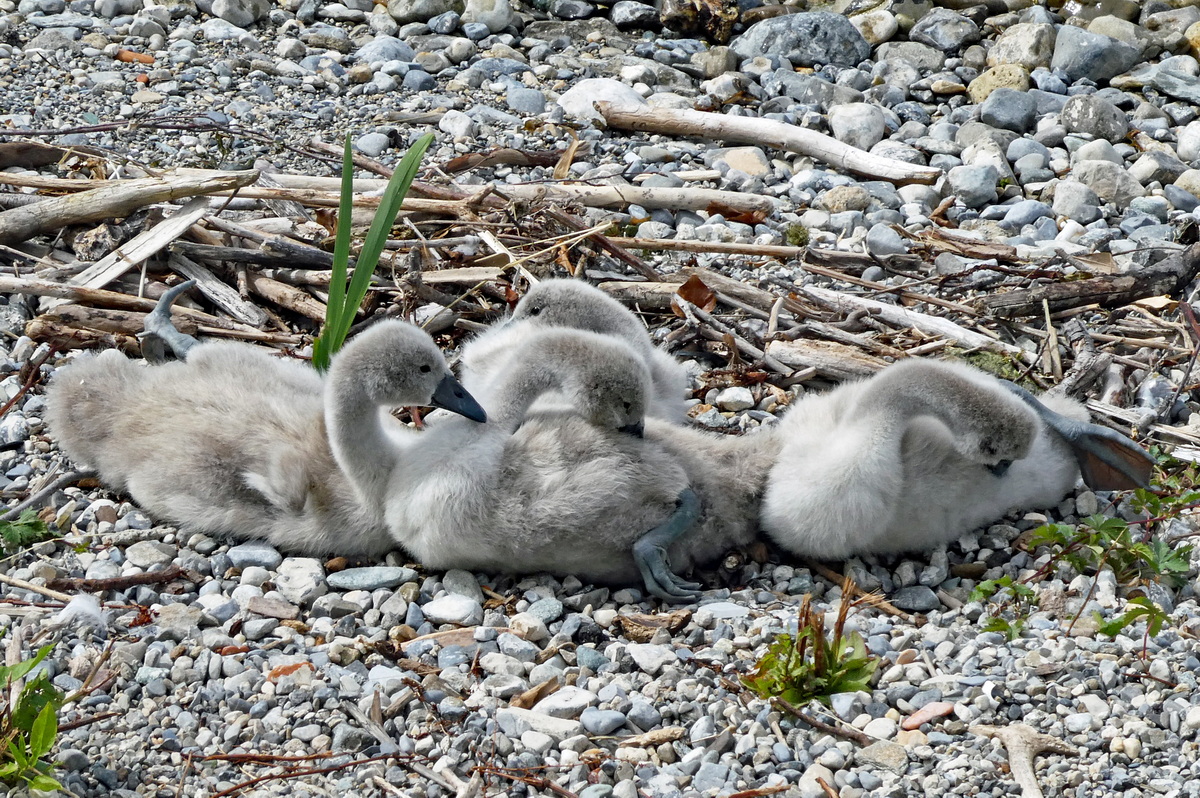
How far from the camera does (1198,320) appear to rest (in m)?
5.98

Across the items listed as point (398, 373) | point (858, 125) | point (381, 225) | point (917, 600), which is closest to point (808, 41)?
point (858, 125)

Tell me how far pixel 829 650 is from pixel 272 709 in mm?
1602

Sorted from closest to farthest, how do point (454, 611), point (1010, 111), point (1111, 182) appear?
point (454, 611) < point (1111, 182) < point (1010, 111)

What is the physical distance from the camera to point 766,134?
8555 millimetres

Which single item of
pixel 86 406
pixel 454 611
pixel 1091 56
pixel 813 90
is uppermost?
pixel 86 406

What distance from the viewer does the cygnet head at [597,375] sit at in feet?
14.5

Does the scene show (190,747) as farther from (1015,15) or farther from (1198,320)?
(1015,15)

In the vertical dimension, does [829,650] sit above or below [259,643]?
above

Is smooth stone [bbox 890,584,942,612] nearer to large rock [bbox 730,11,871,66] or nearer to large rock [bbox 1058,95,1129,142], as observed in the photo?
large rock [bbox 1058,95,1129,142]

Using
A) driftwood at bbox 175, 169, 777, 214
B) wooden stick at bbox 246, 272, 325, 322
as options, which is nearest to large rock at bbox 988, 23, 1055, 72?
driftwood at bbox 175, 169, 777, 214

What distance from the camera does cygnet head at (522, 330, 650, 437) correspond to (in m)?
4.43

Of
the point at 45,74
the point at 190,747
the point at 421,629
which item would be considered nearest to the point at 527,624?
the point at 421,629

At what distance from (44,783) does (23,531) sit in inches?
64.2

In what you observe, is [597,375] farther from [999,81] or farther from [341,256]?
[999,81]
